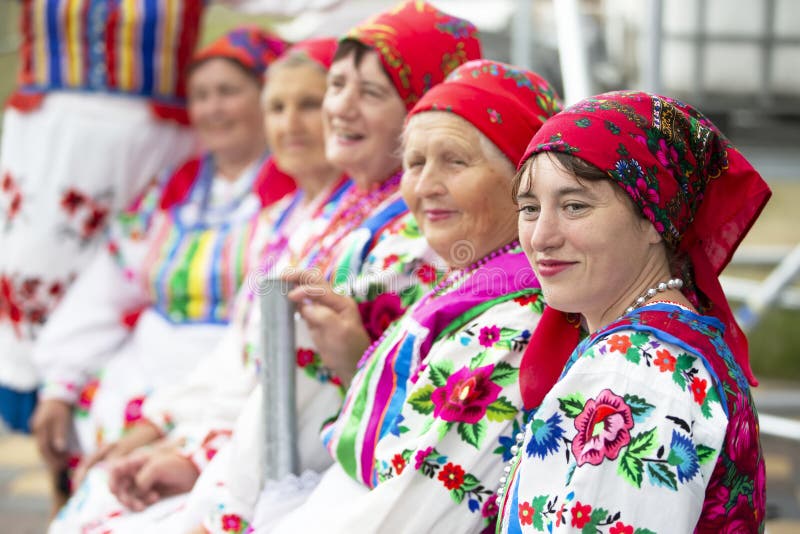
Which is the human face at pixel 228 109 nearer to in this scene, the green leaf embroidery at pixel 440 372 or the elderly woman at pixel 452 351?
the elderly woman at pixel 452 351

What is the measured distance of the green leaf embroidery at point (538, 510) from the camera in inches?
58.9

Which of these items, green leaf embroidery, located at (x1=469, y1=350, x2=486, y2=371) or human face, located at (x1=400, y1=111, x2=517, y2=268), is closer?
green leaf embroidery, located at (x1=469, y1=350, x2=486, y2=371)

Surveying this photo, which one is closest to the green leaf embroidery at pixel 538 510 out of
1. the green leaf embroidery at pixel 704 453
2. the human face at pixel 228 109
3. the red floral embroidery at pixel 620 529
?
the red floral embroidery at pixel 620 529

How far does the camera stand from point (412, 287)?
2.18m

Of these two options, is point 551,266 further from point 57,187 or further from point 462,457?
point 57,187

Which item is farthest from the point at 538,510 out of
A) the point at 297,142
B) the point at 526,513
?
the point at 297,142

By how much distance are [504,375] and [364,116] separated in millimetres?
800

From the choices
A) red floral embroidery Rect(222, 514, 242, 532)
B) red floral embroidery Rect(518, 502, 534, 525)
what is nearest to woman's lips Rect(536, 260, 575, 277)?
red floral embroidery Rect(518, 502, 534, 525)

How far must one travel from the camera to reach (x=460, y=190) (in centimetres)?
194

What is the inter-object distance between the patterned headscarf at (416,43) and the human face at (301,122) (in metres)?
0.43

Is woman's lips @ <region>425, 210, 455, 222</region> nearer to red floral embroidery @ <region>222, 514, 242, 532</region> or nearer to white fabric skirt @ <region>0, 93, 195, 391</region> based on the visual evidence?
red floral embroidery @ <region>222, 514, 242, 532</region>

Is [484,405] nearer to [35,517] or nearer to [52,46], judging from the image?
[52,46]

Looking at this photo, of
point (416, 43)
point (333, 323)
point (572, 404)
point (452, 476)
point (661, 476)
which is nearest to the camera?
point (661, 476)

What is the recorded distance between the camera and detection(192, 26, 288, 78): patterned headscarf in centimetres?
328
